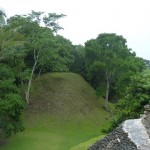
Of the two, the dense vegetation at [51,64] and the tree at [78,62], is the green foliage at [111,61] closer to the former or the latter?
the dense vegetation at [51,64]

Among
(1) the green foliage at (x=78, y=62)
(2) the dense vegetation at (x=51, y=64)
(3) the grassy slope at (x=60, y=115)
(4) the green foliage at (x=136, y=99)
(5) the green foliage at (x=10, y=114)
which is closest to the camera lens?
(4) the green foliage at (x=136, y=99)

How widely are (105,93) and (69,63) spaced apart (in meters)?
6.98

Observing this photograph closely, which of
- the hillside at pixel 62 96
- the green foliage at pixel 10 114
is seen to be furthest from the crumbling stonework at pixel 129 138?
the hillside at pixel 62 96

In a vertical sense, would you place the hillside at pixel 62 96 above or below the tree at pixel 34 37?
below

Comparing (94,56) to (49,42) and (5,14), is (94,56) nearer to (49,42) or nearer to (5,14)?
(49,42)

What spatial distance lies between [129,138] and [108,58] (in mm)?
19706

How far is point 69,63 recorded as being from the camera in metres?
39.5

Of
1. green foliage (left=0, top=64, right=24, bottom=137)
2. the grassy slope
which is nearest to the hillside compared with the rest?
the grassy slope

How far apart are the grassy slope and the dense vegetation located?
1015mm

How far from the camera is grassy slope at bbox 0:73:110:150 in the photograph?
1031 inches

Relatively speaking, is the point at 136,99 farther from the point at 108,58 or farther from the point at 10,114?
the point at 108,58

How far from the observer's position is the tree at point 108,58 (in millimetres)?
32438

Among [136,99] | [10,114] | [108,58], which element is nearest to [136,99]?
[136,99]

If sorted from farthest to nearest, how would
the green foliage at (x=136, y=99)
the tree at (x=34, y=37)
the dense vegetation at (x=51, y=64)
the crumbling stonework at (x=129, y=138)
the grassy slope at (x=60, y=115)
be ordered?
the tree at (x=34, y=37) < the grassy slope at (x=60, y=115) < the dense vegetation at (x=51, y=64) < the green foliage at (x=136, y=99) < the crumbling stonework at (x=129, y=138)
